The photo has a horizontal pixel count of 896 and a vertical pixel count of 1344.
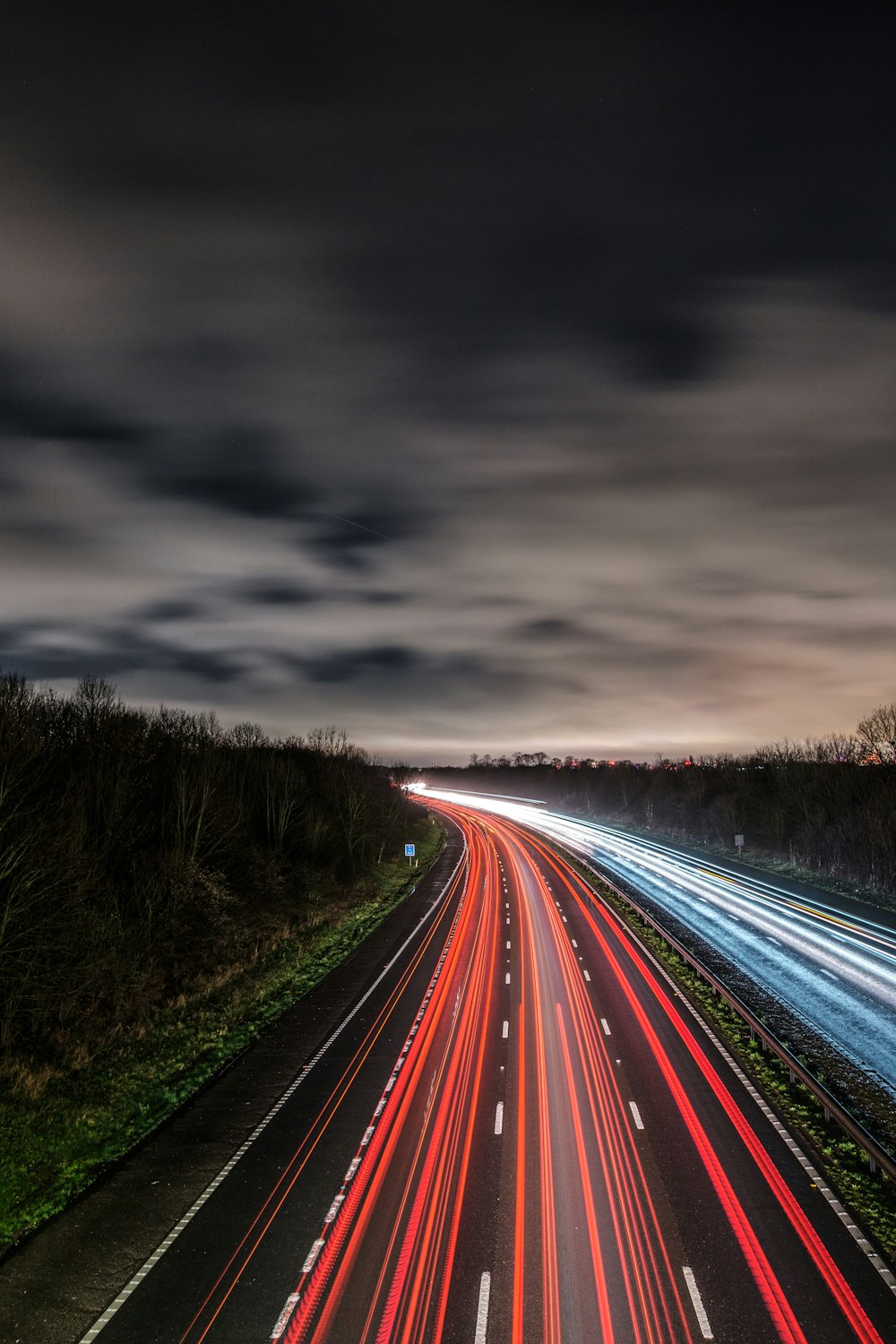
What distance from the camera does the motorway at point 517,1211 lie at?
9992 millimetres

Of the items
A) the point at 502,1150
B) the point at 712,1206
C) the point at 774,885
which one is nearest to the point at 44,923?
the point at 502,1150

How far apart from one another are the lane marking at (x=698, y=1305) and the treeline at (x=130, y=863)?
15293mm

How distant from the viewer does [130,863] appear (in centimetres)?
2784

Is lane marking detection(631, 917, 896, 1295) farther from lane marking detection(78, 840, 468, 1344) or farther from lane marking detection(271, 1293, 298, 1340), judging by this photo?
lane marking detection(271, 1293, 298, 1340)

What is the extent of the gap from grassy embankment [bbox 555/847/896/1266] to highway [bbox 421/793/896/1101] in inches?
94.8

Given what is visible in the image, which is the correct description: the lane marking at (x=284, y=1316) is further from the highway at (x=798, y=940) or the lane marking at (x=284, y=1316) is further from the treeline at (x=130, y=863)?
the highway at (x=798, y=940)

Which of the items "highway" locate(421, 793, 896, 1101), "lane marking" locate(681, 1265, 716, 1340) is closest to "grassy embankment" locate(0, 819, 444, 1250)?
"lane marking" locate(681, 1265, 716, 1340)

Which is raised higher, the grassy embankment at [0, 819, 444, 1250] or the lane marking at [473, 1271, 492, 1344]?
the lane marking at [473, 1271, 492, 1344]

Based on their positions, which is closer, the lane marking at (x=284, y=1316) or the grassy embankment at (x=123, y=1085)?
the lane marking at (x=284, y=1316)

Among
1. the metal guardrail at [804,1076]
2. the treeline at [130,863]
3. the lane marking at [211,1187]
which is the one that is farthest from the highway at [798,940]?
the treeline at [130,863]

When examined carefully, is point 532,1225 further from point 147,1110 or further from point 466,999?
point 466,999

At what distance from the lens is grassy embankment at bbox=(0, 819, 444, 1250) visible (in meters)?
13.5

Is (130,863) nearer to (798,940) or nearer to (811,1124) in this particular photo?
(811,1124)

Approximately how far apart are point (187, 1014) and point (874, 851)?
43.2 metres
